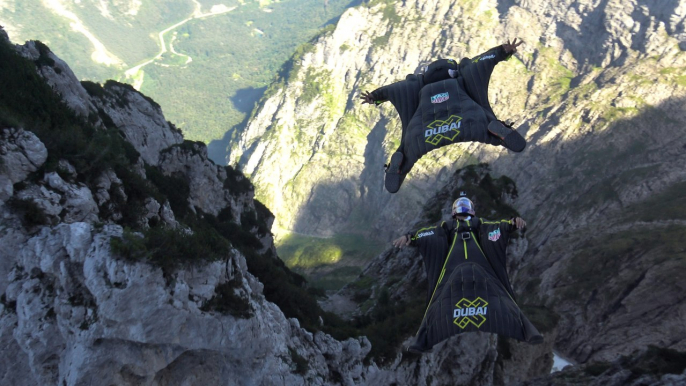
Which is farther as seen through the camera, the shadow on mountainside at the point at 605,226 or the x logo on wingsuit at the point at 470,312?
the shadow on mountainside at the point at 605,226

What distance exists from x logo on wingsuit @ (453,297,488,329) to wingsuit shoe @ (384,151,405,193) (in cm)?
683

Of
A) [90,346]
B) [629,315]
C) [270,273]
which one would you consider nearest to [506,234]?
[90,346]

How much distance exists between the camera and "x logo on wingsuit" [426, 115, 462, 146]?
22.3 metres

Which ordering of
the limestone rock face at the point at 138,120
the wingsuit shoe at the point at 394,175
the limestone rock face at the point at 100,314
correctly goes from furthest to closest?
1. the limestone rock face at the point at 138,120
2. the wingsuit shoe at the point at 394,175
3. the limestone rock face at the point at 100,314

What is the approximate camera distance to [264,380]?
21.3 metres

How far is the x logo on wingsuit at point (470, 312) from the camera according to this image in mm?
17266

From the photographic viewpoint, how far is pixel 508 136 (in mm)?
20797

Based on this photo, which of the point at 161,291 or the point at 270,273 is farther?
the point at 270,273

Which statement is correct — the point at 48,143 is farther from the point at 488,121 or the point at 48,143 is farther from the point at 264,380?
the point at 488,121

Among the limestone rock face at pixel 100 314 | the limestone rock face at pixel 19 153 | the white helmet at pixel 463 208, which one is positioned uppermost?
the limestone rock face at pixel 19 153

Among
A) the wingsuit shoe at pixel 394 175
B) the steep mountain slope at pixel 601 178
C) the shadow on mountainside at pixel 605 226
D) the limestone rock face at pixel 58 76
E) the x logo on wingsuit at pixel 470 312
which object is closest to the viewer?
the x logo on wingsuit at pixel 470 312

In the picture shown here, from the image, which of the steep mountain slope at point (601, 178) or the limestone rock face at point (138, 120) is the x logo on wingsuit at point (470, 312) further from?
the steep mountain slope at point (601, 178)

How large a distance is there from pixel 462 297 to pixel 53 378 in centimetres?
1676

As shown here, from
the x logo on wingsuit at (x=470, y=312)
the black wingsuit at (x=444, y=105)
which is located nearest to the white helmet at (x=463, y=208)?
the black wingsuit at (x=444, y=105)
